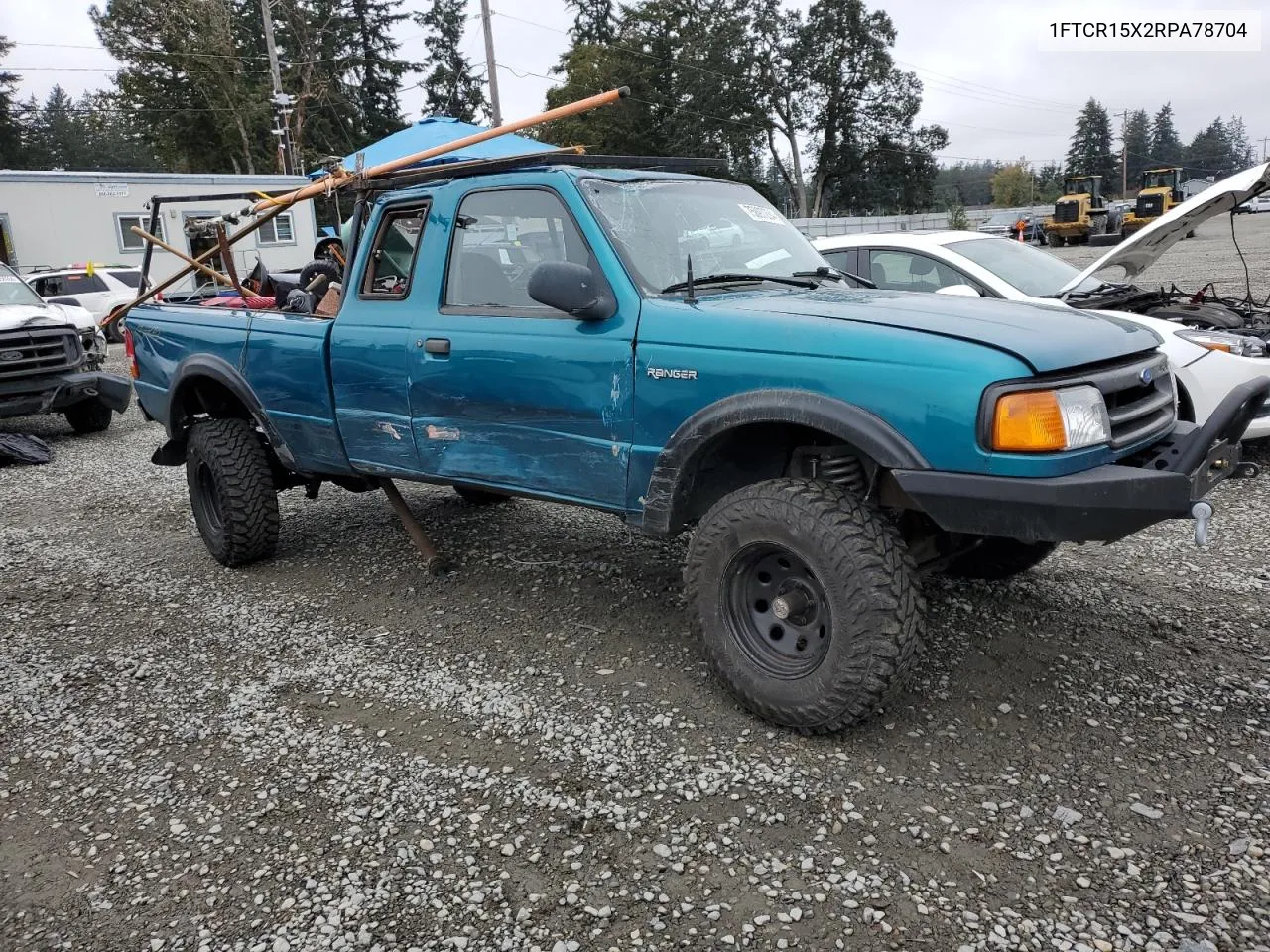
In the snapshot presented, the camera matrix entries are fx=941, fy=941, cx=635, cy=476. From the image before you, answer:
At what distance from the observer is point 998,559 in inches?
162

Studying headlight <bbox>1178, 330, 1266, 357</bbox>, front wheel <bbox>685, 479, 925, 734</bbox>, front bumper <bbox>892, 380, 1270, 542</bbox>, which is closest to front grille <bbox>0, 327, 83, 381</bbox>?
front wheel <bbox>685, 479, 925, 734</bbox>

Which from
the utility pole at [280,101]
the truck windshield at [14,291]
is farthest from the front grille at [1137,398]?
the utility pole at [280,101]

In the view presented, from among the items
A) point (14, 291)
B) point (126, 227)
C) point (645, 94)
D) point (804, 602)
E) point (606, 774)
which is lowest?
point (606, 774)

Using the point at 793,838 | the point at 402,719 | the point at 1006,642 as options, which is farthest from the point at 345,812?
the point at 1006,642

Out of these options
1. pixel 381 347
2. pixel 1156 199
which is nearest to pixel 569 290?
pixel 381 347

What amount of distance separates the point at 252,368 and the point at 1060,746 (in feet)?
13.3

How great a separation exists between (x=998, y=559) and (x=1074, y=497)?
5.04 feet

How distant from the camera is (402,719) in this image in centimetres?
350

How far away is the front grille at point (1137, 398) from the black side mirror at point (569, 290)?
1638 millimetres

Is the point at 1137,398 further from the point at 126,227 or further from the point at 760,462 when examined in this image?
the point at 126,227

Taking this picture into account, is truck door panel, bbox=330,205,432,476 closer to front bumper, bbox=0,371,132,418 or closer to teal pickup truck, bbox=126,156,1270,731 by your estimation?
teal pickup truck, bbox=126,156,1270,731

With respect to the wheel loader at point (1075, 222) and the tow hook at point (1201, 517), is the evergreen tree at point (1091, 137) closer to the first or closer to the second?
the wheel loader at point (1075, 222)

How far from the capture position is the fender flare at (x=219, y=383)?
16.0 ft

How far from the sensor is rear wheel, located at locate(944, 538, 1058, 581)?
156 inches
